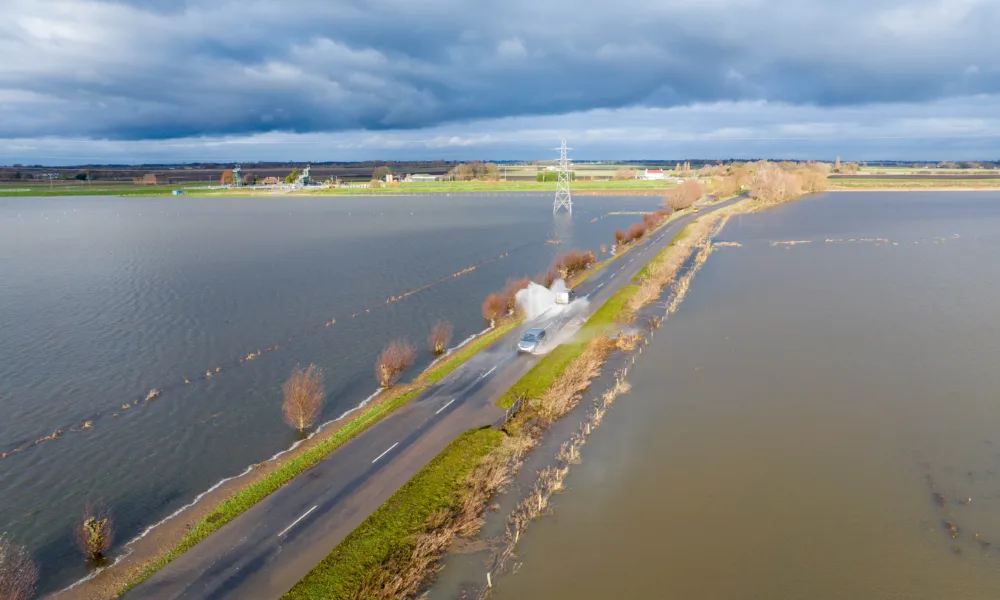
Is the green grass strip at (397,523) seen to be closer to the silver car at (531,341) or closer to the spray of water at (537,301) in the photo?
the silver car at (531,341)

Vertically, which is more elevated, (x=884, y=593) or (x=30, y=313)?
(x=30, y=313)

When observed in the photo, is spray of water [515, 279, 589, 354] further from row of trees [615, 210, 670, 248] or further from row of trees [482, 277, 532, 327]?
row of trees [615, 210, 670, 248]

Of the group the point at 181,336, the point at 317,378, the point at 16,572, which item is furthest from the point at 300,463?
the point at 181,336

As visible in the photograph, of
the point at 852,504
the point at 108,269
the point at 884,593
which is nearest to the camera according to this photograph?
the point at 884,593

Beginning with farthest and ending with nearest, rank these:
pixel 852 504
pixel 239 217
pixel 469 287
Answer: pixel 239 217 < pixel 469 287 < pixel 852 504

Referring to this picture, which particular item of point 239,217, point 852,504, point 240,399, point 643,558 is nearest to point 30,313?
point 240,399

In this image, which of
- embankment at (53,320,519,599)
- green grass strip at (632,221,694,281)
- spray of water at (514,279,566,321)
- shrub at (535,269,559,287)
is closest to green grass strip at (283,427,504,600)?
embankment at (53,320,519,599)

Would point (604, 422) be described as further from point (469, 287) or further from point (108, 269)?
point (108, 269)
